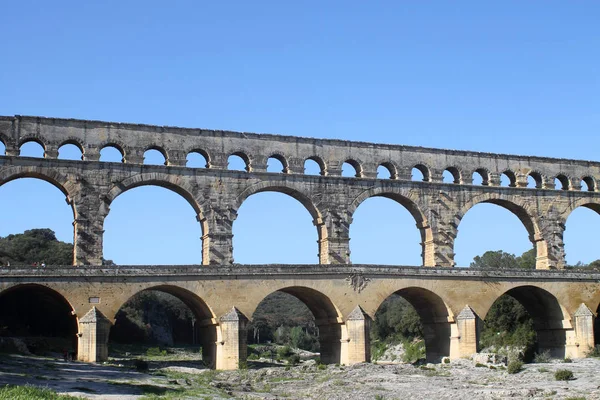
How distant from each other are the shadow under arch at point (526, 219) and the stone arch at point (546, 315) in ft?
8.88

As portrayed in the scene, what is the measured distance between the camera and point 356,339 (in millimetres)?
39812

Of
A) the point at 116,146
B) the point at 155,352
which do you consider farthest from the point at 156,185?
the point at 155,352

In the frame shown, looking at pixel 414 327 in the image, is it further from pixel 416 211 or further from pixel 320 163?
pixel 320 163

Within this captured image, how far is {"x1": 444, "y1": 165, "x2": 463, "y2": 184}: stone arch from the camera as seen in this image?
1843 inches

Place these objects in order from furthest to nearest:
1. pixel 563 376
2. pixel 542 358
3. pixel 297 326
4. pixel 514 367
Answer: pixel 297 326 → pixel 542 358 → pixel 514 367 → pixel 563 376

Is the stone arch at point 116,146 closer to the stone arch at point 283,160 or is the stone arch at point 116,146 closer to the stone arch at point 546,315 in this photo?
the stone arch at point 283,160

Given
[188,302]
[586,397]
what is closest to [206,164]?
[188,302]

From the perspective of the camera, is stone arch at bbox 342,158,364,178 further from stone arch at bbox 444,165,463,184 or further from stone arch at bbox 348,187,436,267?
stone arch at bbox 444,165,463,184

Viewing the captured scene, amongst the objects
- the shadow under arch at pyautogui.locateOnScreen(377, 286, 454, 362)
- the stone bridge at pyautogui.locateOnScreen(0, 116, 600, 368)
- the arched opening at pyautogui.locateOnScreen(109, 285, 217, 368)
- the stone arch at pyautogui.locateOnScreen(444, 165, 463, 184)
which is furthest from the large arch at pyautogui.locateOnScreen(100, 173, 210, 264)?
the stone arch at pyautogui.locateOnScreen(444, 165, 463, 184)

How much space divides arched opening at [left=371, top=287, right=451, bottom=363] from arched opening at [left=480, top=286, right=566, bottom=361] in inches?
194

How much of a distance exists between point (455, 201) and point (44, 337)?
24.9 m

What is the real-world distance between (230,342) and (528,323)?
21474 millimetres

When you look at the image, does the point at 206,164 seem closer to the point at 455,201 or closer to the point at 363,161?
the point at 363,161

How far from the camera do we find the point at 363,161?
148 ft
